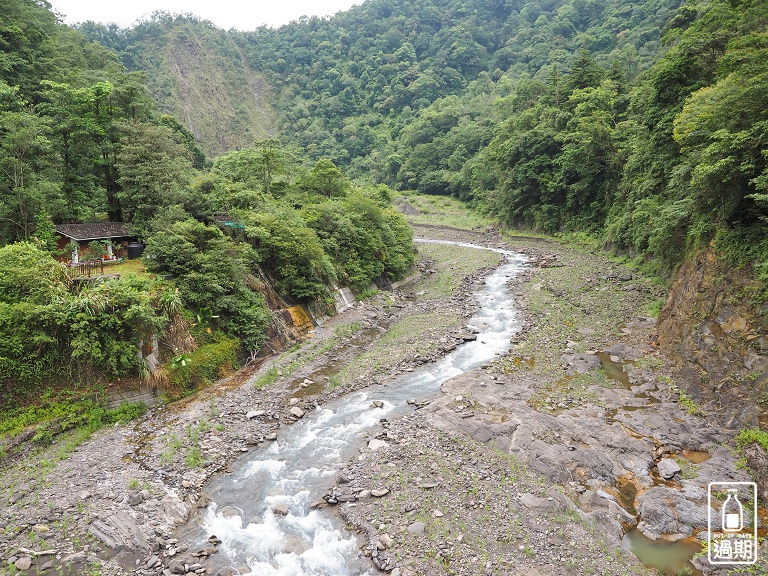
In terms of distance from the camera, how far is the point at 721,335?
1753 centimetres

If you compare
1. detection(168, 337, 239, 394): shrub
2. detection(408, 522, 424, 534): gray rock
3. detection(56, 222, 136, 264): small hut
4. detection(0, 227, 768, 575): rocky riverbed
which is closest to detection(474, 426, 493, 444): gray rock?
detection(0, 227, 768, 575): rocky riverbed

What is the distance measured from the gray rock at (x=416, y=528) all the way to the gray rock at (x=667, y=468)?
8045mm

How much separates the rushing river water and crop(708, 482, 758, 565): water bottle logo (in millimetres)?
8875

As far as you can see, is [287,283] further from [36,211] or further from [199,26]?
[199,26]

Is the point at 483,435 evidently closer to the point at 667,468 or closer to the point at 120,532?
the point at 667,468

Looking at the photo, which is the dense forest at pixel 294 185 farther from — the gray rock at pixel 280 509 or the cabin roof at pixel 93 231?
the gray rock at pixel 280 509

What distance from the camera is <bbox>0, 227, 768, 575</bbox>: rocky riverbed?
1122 centimetres

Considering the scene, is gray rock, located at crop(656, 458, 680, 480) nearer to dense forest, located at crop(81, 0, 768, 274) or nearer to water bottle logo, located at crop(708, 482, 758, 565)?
water bottle logo, located at crop(708, 482, 758, 565)

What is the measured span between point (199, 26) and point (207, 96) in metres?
41.4

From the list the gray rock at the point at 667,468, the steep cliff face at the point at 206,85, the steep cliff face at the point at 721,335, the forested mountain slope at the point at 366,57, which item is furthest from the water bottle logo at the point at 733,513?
the steep cliff face at the point at 206,85

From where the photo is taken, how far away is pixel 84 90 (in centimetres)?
2733

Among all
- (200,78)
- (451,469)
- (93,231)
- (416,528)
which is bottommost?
(416,528)

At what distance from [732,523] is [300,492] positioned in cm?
1224

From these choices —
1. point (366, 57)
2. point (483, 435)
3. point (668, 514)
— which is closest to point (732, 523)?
point (668, 514)
